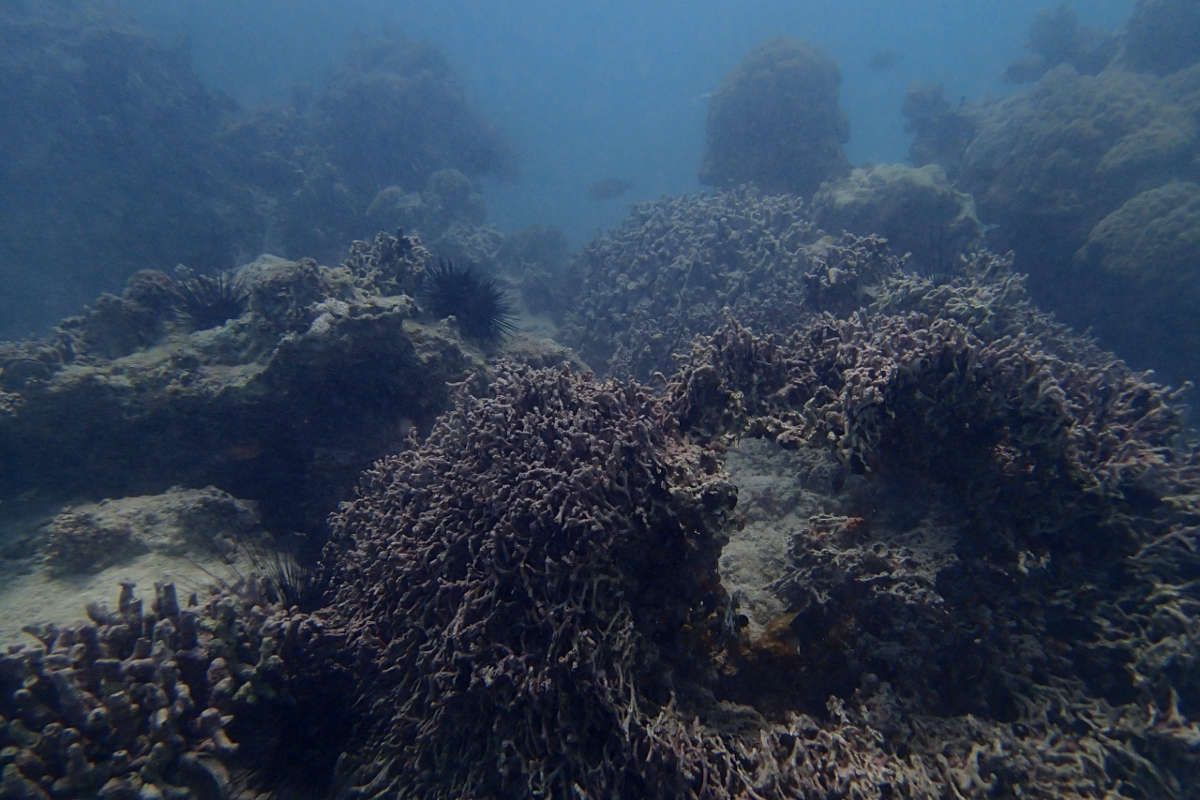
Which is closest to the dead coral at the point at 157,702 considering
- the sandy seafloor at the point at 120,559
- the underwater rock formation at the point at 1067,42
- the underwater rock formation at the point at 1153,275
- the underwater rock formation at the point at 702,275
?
the sandy seafloor at the point at 120,559

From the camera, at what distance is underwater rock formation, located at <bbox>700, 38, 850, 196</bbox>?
17.3m

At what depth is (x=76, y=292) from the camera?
17703 millimetres

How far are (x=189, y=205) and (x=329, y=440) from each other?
18464 millimetres

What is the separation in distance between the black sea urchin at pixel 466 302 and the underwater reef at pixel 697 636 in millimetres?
3259

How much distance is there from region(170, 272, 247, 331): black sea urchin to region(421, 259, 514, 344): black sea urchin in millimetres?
2510

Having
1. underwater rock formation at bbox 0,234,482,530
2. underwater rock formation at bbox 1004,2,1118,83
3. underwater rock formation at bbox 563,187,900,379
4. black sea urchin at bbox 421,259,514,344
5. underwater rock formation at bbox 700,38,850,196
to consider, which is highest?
underwater rock formation at bbox 1004,2,1118,83

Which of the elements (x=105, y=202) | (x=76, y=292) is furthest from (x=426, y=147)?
(x=76, y=292)

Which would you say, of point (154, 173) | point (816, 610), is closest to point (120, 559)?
point (816, 610)

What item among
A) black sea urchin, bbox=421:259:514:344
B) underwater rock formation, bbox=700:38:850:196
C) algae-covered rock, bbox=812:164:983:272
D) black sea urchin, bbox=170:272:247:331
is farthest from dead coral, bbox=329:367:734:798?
underwater rock formation, bbox=700:38:850:196

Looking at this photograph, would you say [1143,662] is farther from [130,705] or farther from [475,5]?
[475,5]

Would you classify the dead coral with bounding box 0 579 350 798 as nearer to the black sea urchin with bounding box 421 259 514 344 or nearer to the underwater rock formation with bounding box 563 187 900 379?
the black sea urchin with bounding box 421 259 514 344

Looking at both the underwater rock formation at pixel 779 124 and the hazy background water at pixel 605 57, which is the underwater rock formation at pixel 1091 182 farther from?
the hazy background water at pixel 605 57

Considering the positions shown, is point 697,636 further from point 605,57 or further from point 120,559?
point 605,57

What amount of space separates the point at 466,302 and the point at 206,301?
134 inches
